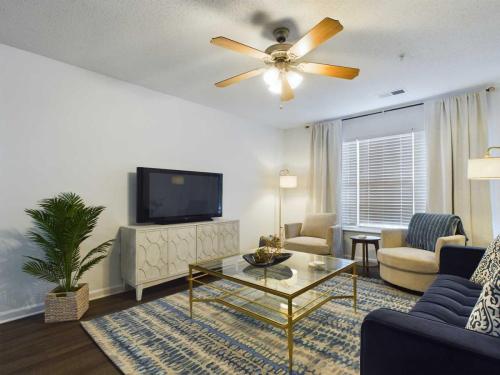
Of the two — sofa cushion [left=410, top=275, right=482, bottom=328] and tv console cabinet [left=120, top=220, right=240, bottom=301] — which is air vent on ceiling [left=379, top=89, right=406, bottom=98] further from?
tv console cabinet [left=120, top=220, right=240, bottom=301]

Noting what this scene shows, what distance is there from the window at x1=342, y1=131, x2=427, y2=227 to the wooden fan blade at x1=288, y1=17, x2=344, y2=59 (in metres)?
2.92

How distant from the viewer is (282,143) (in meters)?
5.50

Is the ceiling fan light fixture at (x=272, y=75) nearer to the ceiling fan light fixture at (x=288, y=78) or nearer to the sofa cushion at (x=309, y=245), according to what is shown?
the ceiling fan light fixture at (x=288, y=78)

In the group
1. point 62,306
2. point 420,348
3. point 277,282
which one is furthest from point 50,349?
point 420,348

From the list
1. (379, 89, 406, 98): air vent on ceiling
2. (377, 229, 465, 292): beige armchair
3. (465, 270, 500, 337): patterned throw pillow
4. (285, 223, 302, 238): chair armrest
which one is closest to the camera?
(465, 270, 500, 337): patterned throw pillow

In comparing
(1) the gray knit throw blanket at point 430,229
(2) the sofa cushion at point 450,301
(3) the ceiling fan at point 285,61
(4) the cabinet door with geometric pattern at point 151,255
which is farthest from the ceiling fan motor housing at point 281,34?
(1) the gray knit throw blanket at point 430,229

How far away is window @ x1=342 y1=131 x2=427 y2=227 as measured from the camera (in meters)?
3.99

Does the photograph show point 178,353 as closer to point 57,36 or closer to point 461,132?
point 57,36

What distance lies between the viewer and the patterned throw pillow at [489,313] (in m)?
1.01

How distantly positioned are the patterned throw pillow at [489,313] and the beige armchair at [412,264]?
175 centimetres

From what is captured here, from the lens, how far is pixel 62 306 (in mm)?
2342

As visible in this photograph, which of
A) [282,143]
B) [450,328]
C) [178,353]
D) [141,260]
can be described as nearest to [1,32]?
[141,260]

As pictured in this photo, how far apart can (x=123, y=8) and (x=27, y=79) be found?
1.35 m

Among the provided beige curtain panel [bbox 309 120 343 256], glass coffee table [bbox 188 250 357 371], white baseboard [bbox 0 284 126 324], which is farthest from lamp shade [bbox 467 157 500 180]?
white baseboard [bbox 0 284 126 324]
